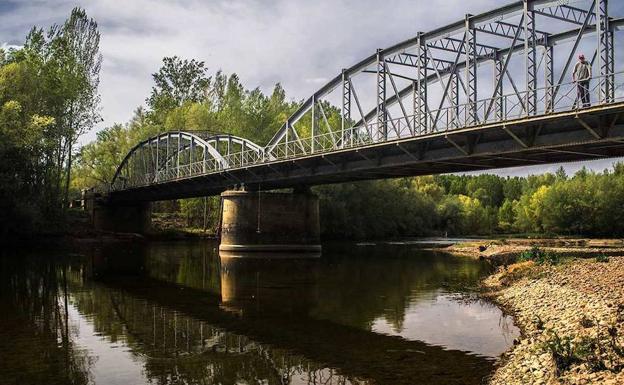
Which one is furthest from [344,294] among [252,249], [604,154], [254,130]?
[254,130]

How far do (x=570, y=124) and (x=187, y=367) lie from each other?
2005 centimetres

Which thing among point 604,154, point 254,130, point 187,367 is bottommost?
point 187,367

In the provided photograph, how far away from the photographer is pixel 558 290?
67.3 ft

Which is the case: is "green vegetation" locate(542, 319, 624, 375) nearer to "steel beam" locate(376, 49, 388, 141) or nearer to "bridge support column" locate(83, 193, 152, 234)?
"steel beam" locate(376, 49, 388, 141)

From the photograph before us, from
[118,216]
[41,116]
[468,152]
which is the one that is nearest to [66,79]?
[41,116]

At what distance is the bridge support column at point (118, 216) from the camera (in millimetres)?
76562

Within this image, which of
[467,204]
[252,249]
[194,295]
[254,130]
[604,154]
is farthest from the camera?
[467,204]

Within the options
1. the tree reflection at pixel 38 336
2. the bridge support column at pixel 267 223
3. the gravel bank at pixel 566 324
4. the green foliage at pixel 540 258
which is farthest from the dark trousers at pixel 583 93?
the bridge support column at pixel 267 223

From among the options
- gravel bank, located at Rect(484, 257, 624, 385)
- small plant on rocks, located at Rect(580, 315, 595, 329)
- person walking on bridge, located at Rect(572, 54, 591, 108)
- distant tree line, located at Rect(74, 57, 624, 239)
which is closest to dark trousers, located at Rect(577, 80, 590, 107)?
person walking on bridge, located at Rect(572, 54, 591, 108)

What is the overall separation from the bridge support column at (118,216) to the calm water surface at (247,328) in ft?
144

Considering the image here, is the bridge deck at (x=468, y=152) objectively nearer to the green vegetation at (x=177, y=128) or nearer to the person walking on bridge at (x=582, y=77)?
the person walking on bridge at (x=582, y=77)

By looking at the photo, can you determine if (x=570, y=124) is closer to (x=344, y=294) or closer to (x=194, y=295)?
(x=344, y=294)

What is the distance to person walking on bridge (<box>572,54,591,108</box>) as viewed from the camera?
24.2 meters

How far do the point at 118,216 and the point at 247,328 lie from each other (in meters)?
64.5
